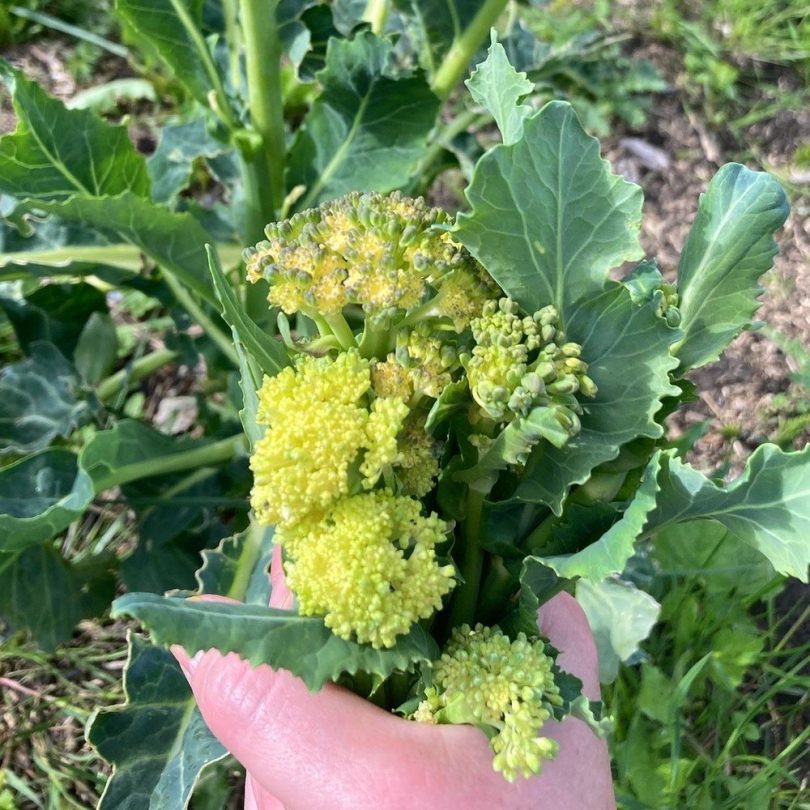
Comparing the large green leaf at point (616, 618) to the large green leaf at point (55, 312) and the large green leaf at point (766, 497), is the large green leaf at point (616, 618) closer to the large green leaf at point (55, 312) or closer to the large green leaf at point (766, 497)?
the large green leaf at point (766, 497)

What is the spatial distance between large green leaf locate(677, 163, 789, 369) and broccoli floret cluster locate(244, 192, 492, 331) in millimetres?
197

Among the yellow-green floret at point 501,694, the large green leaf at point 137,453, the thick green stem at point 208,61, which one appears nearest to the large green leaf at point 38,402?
the large green leaf at point 137,453

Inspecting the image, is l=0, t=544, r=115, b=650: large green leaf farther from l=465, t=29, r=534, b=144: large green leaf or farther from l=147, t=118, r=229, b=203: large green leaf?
l=465, t=29, r=534, b=144: large green leaf

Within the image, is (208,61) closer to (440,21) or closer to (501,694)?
(440,21)

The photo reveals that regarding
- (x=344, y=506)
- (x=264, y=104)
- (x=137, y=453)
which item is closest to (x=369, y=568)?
(x=344, y=506)

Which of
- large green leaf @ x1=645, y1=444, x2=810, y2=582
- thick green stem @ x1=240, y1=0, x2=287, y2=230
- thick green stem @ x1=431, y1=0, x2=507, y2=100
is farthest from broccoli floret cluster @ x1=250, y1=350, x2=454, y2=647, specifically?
thick green stem @ x1=431, y1=0, x2=507, y2=100

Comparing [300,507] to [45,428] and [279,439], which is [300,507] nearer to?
[279,439]

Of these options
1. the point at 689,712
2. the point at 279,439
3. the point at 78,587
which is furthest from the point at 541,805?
the point at 78,587

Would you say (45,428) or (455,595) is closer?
(455,595)

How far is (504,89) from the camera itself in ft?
2.39

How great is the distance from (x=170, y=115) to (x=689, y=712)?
1828 mm

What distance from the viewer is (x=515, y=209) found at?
711 millimetres

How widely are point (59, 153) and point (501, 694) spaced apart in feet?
3.29

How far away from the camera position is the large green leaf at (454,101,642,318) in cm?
68
